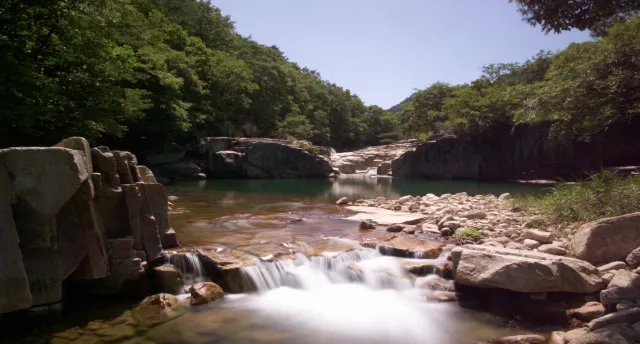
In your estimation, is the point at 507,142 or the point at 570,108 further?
the point at 507,142

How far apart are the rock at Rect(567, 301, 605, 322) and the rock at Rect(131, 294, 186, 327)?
6.54 metres

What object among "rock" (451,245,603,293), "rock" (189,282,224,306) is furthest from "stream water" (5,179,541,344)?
"rock" (451,245,603,293)

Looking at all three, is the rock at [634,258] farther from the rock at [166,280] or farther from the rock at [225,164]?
the rock at [225,164]

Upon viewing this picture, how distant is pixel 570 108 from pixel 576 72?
276 centimetres

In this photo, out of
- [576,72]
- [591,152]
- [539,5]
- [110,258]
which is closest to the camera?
[110,258]

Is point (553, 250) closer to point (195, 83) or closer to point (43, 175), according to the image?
point (43, 175)

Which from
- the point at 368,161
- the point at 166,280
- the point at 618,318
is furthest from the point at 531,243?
the point at 368,161

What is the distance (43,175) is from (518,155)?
44215mm

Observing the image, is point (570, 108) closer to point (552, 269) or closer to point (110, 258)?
point (552, 269)

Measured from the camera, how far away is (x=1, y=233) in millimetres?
5172

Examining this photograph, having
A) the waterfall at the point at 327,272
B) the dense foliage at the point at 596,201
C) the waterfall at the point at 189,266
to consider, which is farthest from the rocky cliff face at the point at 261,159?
the dense foliage at the point at 596,201

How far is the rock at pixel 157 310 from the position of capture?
21.1ft

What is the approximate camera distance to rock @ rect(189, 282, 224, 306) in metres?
7.20

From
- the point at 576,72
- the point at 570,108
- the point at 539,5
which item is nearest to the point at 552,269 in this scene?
the point at 539,5
